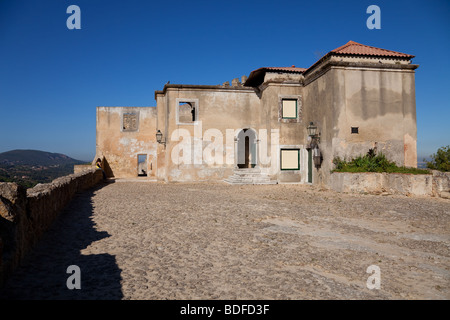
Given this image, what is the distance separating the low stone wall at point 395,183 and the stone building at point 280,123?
5.67ft

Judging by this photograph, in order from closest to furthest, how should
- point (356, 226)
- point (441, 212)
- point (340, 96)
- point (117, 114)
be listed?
point (356, 226), point (441, 212), point (340, 96), point (117, 114)

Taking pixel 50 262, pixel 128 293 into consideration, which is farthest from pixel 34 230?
pixel 128 293

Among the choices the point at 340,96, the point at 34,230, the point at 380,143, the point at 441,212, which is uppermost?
the point at 340,96

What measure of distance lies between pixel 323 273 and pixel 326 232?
7.33 ft

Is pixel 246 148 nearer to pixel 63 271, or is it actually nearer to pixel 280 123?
pixel 280 123

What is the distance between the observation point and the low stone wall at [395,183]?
34.7 ft

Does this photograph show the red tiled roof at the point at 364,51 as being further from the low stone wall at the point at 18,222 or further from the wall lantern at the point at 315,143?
the low stone wall at the point at 18,222

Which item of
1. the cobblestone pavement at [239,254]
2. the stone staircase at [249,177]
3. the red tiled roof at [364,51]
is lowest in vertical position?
the cobblestone pavement at [239,254]

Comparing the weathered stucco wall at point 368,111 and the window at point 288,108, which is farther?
the window at point 288,108

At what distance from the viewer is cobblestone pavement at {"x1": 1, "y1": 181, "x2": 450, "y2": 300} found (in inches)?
131

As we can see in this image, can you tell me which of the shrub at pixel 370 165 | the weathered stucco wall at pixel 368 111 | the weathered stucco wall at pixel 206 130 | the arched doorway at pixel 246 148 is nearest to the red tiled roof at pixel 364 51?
the weathered stucco wall at pixel 368 111

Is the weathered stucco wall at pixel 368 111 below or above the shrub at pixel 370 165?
above

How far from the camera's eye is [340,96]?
521 inches
